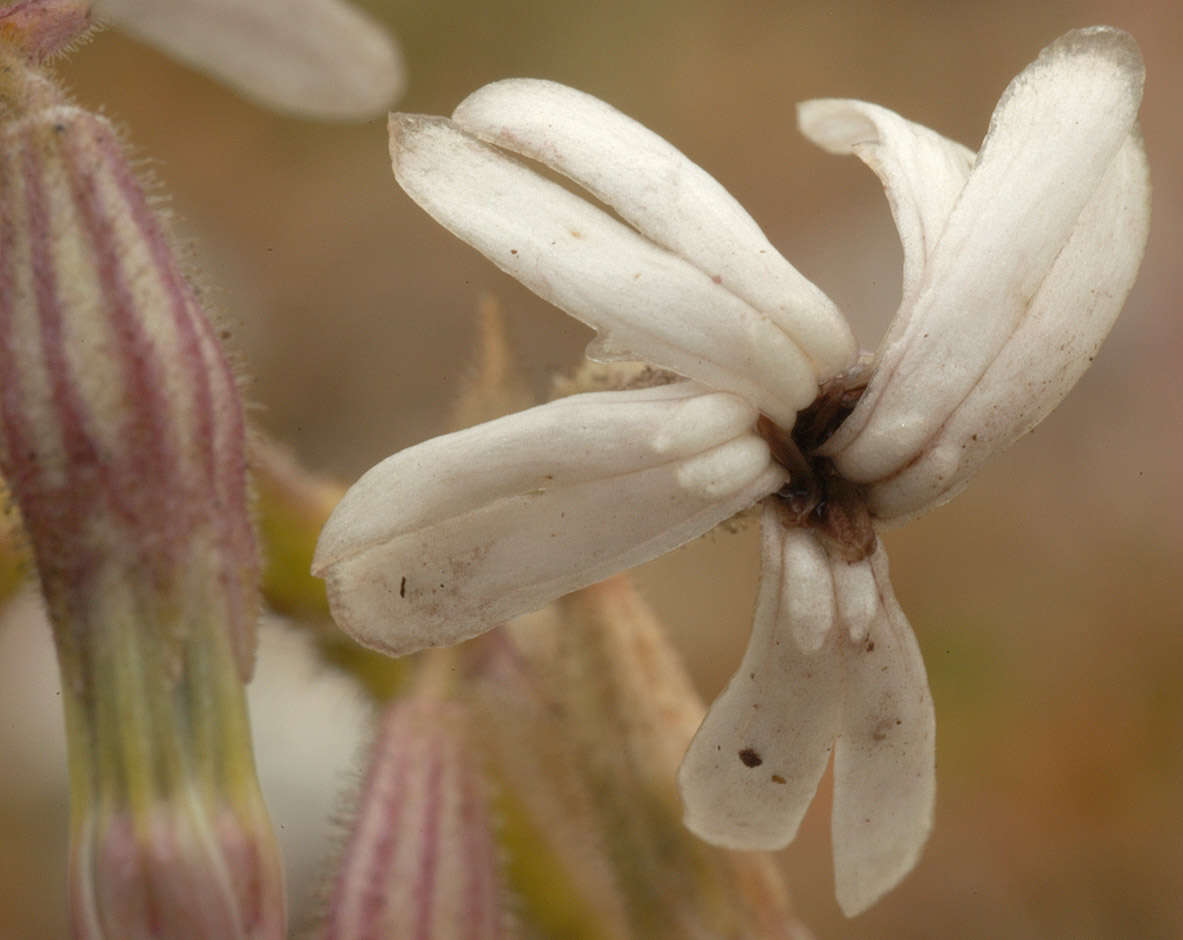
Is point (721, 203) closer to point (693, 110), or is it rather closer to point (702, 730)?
point (702, 730)

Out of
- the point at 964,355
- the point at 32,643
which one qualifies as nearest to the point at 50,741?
the point at 32,643

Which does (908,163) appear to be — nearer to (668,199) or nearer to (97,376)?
(668,199)

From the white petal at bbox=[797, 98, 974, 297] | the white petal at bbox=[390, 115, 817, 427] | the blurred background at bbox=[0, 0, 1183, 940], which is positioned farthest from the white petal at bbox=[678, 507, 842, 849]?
the blurred background at bbox=[0, 0, 1183, 940]

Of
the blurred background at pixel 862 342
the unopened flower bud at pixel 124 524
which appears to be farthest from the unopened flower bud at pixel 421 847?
the blurred background at pixel 862 342

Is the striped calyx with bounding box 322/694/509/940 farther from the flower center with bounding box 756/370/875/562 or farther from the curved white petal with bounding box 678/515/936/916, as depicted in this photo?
the flower center with bounding box 756/370/875/562

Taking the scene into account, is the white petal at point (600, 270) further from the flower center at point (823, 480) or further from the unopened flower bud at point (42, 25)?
the unopened flower bud at point (42, 25)

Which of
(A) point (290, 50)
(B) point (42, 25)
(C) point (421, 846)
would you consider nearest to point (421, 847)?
(C) point (421, 846)
